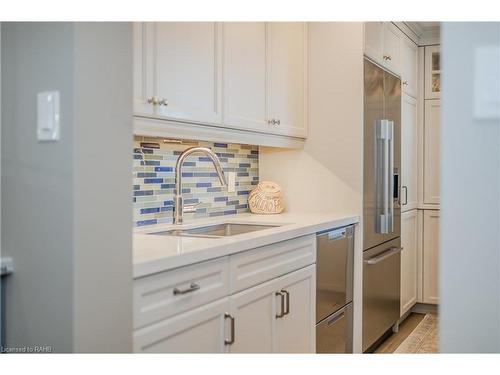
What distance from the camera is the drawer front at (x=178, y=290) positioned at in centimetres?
151

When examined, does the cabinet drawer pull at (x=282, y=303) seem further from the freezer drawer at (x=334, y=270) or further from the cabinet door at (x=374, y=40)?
the cabinet door at (x=374, y=40)

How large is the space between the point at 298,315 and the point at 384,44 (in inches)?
74.8

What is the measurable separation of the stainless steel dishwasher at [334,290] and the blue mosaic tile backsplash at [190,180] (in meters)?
0.64

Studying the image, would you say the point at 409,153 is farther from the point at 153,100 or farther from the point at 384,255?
the point at 153,100

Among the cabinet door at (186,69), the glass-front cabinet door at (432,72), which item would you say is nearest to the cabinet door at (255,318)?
the cabinet door at (186,69)

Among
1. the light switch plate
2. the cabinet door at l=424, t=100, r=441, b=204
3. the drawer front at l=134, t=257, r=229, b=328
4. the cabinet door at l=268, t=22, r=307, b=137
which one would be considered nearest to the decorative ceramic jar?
the cabinet door at l=268, t=22, r=307, b=137

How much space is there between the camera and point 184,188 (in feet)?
8.97

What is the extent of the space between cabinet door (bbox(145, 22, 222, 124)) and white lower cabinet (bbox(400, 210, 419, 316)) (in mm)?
2002

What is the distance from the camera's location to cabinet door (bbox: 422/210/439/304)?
13.7ft
